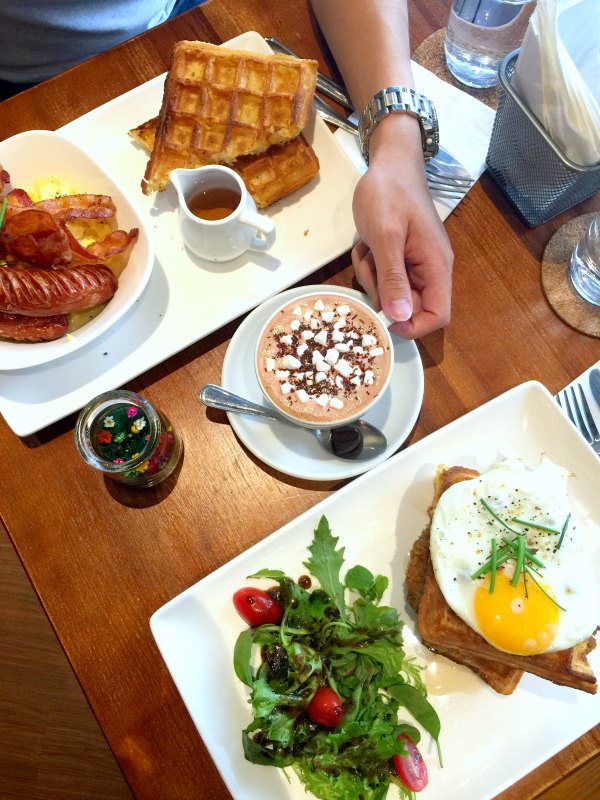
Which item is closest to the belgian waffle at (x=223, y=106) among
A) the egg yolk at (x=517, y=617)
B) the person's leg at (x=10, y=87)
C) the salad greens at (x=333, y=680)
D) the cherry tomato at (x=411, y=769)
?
the person's leg at (x=10, y=87)

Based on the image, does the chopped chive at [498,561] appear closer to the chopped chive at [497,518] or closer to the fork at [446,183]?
the chopped chive at [497,518]

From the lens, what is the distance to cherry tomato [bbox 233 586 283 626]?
154 cm

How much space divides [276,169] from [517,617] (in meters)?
1.51

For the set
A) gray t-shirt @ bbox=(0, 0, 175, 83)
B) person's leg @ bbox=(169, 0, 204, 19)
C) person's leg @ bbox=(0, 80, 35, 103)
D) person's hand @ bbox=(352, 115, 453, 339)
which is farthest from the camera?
person's leg @ bbox=(169, 0, 204, 19)

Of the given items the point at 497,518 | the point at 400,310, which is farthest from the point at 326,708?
the point at 400,310

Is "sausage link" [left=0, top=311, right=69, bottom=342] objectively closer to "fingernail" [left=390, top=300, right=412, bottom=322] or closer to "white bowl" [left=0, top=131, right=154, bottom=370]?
"white bowl" [left=0, top=131, right=154, bottom=370]

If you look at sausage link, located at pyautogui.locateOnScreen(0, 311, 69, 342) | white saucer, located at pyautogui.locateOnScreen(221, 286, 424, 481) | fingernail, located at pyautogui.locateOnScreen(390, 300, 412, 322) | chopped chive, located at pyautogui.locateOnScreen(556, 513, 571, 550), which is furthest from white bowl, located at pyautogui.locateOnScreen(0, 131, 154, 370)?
chopped chive, located at pyautogui.locateOnScreen(556, 513, 571, 550)

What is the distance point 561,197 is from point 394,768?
1723 millimetres

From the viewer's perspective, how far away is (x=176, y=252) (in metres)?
1.86

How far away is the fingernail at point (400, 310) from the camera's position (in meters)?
1.61

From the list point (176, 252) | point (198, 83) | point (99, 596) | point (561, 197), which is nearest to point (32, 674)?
point (99, 596)

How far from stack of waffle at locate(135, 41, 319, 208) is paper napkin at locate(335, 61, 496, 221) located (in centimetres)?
21

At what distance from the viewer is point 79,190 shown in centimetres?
183

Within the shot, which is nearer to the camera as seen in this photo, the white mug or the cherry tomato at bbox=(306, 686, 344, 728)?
the cherry tomato at bbox=(306, 686, 344, 728)
